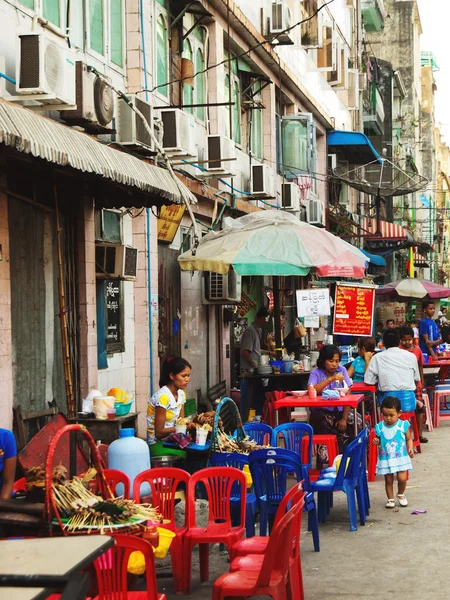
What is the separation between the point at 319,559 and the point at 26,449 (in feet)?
8.42

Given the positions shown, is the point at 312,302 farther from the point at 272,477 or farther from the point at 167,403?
the point at 272,477

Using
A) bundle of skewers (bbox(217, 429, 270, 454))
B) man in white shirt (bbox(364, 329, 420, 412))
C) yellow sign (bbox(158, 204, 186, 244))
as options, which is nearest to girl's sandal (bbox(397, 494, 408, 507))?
bundle of skewers (bbox(217, 429, 270, 454))

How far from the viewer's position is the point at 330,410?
11773mm

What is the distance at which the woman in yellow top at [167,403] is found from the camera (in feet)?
29.1

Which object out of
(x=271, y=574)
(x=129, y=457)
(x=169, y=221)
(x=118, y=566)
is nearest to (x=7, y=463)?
(x=129, y=457)

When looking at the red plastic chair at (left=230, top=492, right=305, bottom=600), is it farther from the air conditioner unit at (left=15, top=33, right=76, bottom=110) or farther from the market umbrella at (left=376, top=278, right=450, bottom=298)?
the market umbrella at (left=376, top=278, right=450, bottom=298)

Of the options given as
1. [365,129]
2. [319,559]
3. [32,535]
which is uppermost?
[365,129]

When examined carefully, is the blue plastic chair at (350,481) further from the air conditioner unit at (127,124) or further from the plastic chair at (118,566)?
the air conditioner unit at (127,124)

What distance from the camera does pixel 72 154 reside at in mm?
7621

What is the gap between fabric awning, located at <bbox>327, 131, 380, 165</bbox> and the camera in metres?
27.8

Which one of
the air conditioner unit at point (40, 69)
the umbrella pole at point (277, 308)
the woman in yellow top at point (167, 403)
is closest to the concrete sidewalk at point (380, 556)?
the woman in yellow top at point (167, 403)

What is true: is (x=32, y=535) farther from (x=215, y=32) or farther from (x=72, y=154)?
A: (x=215, y=32)

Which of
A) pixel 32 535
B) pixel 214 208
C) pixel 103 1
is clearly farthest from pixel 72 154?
pixel 214 208

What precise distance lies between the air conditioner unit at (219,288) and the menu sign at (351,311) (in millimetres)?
1783
